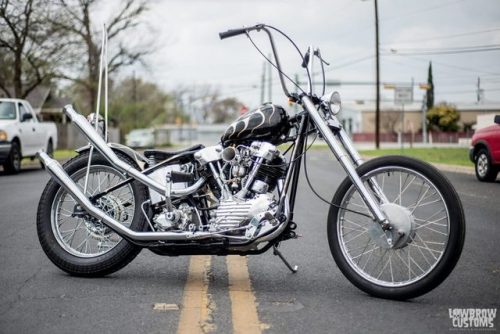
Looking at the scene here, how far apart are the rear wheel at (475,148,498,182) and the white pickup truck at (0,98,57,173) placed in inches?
427

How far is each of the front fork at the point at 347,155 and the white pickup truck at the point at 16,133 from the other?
13.7 m

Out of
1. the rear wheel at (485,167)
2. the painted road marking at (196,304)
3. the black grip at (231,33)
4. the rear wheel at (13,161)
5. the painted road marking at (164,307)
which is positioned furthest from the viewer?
the rear wheel at (13,161)

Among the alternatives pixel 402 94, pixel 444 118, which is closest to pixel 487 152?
pixel 402 94

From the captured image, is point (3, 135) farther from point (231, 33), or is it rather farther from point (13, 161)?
point (231, 33)

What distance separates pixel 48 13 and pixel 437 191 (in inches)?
1218

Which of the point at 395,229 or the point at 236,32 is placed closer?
the point at 395,229

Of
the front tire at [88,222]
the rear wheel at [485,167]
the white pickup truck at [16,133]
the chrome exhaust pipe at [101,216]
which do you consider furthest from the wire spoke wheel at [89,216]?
the white pickup truck at [16,133]

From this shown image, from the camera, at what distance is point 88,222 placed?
511cm

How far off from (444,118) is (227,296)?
231 ft

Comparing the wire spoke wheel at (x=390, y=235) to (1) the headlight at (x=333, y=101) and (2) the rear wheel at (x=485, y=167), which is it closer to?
(1) the headlight at (x=333, y=101)

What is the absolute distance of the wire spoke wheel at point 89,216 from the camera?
→ 5070mm

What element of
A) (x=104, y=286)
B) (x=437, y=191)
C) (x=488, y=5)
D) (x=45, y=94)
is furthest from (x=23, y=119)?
(x=45, y=94)

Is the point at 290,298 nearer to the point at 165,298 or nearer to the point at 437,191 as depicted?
the point at 165,298

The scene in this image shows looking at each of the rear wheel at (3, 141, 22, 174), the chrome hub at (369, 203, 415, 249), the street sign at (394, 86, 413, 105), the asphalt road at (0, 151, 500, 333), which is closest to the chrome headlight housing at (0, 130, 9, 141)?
the rear wheel at (3, 141, 22, 174)
